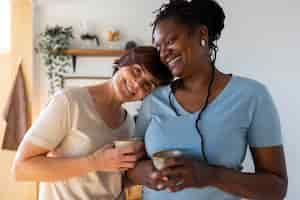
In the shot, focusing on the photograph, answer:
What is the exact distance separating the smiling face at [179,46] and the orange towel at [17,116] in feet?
7.42

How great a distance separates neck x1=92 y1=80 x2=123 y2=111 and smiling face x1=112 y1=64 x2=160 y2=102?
0.06 feet

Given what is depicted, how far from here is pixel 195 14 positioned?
1075mm

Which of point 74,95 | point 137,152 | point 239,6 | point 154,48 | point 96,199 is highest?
point 239,6

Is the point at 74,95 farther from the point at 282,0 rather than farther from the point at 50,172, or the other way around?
the point at 282,0

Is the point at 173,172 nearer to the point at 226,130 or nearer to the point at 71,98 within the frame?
the point at 226,130

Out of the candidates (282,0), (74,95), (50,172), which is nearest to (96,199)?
(50,172)

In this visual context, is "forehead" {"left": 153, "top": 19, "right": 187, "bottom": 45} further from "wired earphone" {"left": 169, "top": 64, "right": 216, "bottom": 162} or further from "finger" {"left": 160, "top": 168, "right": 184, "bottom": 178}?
"finger" {"left": 160, "top": 168, "right": 184, "bottom": 178}

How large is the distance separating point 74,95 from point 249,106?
1.73ft

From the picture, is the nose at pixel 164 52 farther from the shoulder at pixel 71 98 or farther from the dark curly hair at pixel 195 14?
the shoulder at pixel 71 98

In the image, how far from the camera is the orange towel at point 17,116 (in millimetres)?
3014

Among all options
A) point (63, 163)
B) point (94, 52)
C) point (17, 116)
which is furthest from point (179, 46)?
point (17, 116)

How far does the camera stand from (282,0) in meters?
3.03

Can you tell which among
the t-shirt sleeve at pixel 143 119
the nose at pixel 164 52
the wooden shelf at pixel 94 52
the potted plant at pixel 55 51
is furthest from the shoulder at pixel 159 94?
the potted plant at pixel 55 51

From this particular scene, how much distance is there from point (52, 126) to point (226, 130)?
1.65ft
